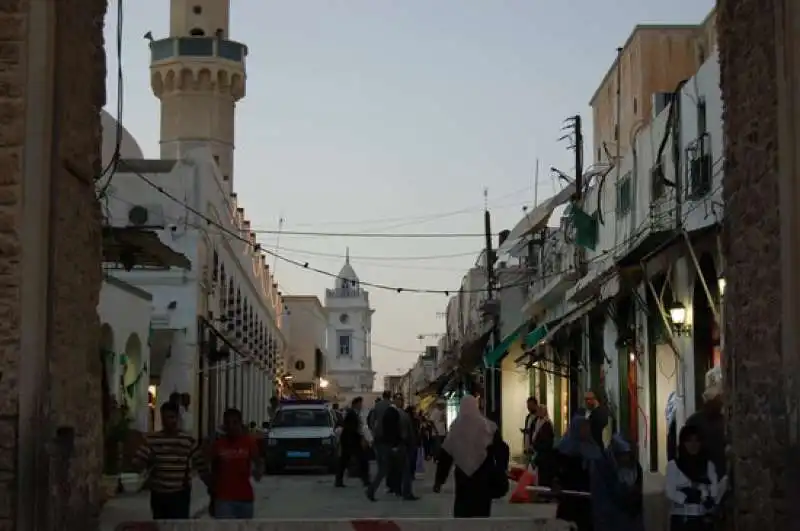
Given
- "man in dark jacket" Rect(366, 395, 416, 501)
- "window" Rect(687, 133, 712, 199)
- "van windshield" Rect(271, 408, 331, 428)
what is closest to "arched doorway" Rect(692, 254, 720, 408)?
"window" Rect(687, 133, 712, 199)

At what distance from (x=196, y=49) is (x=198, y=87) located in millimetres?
1520

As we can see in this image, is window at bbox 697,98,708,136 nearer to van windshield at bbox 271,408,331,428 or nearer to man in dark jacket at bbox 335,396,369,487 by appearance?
man in dark jacket at bbox 335,396,369,487

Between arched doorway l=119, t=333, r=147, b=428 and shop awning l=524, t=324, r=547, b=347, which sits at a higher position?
shop awning l=524, t=324, r=547, b=347

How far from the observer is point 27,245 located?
9.24 meters

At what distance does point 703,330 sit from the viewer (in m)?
18.9

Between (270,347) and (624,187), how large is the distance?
4452cm

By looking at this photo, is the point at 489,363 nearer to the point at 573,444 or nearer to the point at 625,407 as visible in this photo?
the point at 625,407

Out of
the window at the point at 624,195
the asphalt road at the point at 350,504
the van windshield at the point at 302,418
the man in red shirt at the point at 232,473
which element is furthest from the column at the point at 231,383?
the man in red shirt at the point at 232,473

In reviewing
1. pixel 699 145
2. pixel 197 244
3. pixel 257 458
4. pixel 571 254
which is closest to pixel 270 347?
pixel 197 244

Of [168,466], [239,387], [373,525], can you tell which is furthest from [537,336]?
[239,387]

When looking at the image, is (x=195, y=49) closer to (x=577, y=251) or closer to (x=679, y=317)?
(x=577, y=251)

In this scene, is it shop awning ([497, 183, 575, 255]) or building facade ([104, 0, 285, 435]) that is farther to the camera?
building facade ([104, 0, 285, 435])

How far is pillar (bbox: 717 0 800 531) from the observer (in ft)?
31.0

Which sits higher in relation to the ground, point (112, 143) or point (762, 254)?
point (112, 143)
